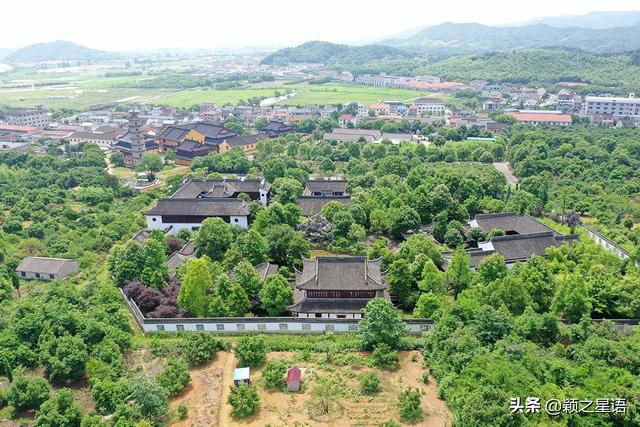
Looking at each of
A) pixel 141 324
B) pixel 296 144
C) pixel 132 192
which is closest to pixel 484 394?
pixel 141 324

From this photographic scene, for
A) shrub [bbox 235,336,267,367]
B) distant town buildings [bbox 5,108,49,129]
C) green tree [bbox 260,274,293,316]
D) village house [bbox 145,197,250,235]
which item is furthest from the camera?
distant town buildings [bbox 5,108,49,129]

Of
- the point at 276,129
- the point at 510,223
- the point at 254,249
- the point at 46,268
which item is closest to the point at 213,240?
the point at 254,249

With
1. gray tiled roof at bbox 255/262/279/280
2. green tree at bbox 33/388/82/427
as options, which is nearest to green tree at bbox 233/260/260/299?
gray tiled roof at bbox 255/262/279/280

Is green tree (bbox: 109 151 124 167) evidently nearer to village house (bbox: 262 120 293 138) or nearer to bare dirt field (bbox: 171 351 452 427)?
village house (bbox: 262 120 293 138)

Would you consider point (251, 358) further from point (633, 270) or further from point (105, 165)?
point (105, 165)

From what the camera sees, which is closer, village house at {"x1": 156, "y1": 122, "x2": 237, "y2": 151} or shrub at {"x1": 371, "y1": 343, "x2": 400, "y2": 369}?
shrub at {"x1": 371, "y1": 343, "x2": 400, "y2": 369}

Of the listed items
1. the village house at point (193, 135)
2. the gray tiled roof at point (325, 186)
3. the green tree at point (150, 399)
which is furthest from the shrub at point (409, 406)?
the village house at point (193, 135)

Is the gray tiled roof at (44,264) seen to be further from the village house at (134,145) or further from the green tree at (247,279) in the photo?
the village house at (134,145)
